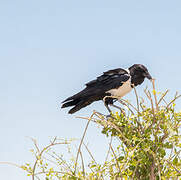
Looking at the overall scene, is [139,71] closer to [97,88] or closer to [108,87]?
[108,87]

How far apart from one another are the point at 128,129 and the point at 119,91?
1.07 metres

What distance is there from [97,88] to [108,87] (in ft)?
0.42

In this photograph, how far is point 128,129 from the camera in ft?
9.53

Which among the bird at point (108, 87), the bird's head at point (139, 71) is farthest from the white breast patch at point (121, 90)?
the bird's head at point (139, 71)

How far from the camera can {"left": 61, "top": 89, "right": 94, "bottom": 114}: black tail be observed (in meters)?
3.89

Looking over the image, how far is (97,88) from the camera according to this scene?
154 inches

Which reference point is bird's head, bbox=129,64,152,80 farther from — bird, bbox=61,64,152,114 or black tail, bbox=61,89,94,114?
black tail, bbox=61,89,94,114

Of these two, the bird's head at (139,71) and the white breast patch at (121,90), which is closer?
the white breast patch at (121,90)

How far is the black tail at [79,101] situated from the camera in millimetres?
3890

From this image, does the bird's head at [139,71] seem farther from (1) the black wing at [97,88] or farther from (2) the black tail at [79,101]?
(2) the black tail at [79,101]

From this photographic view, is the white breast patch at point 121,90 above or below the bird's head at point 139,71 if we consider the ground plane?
below

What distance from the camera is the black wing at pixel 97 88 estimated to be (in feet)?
12.8

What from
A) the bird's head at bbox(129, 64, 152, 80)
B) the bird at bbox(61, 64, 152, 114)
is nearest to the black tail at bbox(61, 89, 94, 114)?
the bird at bbox(61, 64, 152, 114)

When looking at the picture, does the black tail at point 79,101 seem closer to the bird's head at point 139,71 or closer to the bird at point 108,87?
the bird at point 108,87
